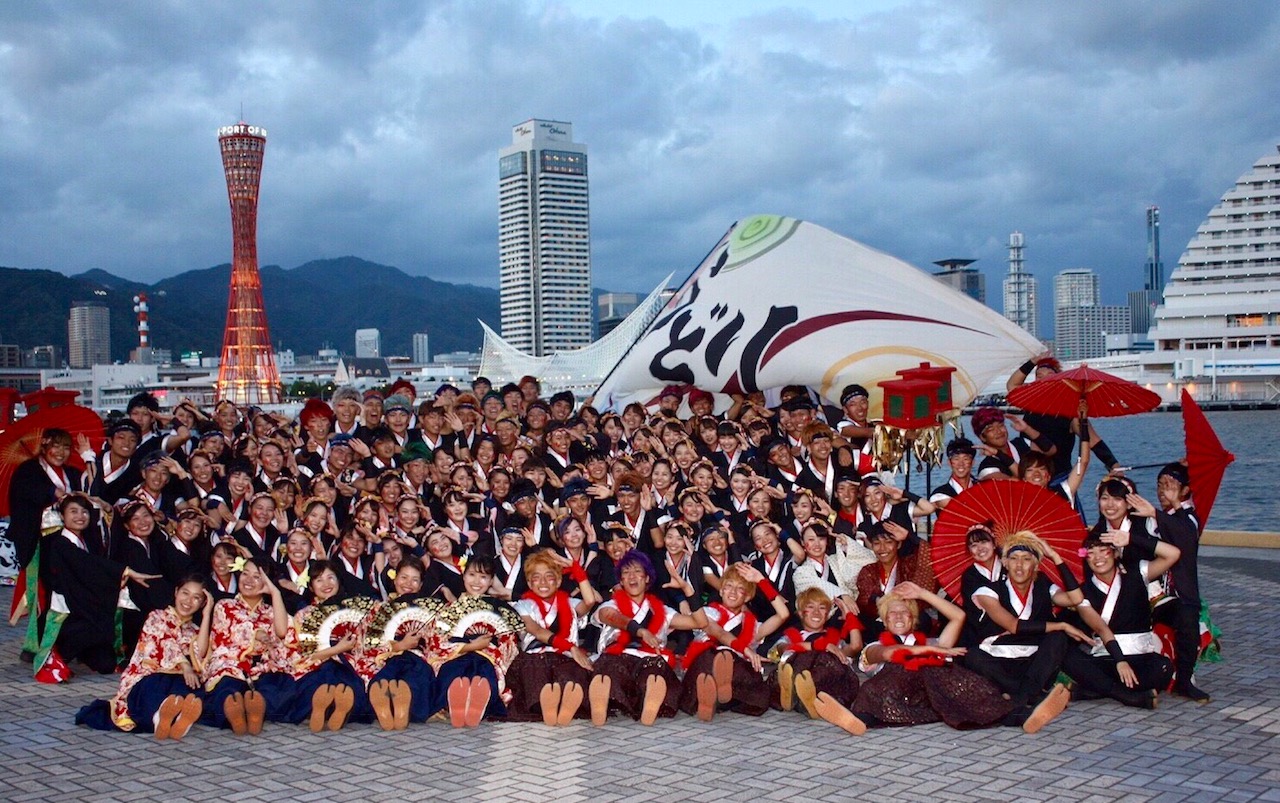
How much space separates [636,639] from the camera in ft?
20.9

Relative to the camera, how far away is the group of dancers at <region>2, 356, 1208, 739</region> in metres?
5.90

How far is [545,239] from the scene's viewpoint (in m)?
159

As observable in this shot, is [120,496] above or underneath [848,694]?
above

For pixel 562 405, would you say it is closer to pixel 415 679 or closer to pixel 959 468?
pixel 959 468

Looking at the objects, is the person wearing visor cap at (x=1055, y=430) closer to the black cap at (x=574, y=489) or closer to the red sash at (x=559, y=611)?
the black cap at (x=574, y=489)

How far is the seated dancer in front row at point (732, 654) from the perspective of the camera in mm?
6008

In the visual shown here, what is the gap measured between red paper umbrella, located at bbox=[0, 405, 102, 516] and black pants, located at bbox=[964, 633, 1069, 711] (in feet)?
20.6

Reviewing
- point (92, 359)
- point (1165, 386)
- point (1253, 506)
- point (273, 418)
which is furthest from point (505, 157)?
point (273, 418)

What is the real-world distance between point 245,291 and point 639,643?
6809 centimetres

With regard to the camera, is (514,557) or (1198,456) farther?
(514,557)

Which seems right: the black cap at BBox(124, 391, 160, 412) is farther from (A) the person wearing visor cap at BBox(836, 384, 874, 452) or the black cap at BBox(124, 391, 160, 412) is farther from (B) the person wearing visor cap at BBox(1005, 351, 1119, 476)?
(B) the person wearing visor cap at BBox(1005, 351, 1119, 476)

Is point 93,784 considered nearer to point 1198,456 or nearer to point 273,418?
point 273,418

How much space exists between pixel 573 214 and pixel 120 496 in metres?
155

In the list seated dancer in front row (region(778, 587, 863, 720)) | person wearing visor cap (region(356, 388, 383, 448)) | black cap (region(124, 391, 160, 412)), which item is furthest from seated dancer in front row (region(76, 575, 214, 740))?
black cap (region(124, 391, 160, 412))
